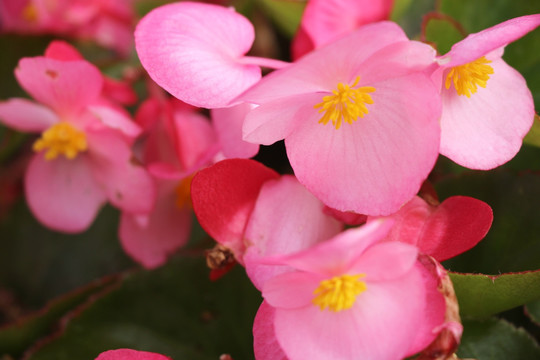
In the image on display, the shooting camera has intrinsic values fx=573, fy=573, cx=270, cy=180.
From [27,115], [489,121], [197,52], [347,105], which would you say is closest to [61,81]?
[27,115]

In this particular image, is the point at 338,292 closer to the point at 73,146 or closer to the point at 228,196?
the point at 228,196

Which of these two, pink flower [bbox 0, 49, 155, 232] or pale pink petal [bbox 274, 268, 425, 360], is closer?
pale pink petal [bbox 274, 268, 425, 360]

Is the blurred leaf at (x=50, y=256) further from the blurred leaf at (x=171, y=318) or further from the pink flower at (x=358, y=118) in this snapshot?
the pink flower at (x=358, y=118)

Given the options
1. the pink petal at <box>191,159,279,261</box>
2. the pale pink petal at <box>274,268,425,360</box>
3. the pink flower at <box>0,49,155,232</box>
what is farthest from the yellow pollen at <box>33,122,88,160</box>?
the pale pink petal at <box>274,268,425,360</box>

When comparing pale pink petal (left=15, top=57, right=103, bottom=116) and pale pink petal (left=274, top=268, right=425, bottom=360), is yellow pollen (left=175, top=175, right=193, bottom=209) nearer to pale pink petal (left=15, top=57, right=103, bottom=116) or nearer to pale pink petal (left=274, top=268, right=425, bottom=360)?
pale pink petal (left=15, top=57, right=103, bottom=116)

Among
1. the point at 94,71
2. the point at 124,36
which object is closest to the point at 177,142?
the point at 94,71

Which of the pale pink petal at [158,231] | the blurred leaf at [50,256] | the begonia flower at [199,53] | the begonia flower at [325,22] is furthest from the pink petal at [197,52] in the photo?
the blurred leaf at [50,256]
